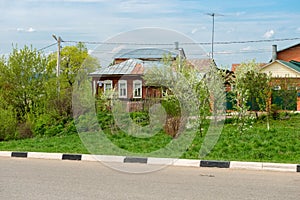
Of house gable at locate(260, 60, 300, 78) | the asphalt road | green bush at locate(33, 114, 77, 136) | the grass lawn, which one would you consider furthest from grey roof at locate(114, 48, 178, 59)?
house gable at locate(260, 60, 300, 78)

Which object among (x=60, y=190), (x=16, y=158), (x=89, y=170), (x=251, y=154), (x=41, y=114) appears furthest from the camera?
(x=41, y=114)

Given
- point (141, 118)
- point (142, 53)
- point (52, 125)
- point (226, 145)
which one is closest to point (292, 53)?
point (141, 118)

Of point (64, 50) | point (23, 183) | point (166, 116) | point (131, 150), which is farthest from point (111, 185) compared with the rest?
point (64, 50)

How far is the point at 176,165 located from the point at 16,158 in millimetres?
3913

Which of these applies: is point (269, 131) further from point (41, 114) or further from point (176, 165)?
point (41, 114)

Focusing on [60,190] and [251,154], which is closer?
[60,190]

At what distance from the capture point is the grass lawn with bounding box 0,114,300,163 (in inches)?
419

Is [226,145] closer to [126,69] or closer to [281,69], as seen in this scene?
[126,69]

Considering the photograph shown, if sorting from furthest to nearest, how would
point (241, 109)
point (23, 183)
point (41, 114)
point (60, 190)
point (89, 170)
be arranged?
point (41, 114), point (241, 109), point (89, 170), point (23, 183), point (60, 190)

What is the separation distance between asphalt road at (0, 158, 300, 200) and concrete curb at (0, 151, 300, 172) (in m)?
0.32

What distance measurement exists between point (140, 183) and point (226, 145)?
4.58m

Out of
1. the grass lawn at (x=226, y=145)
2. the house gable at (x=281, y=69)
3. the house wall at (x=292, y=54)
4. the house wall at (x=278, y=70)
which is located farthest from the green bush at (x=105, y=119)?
the house wall at (x=292, y=54)

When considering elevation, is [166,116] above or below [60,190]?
above

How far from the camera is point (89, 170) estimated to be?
926cm
